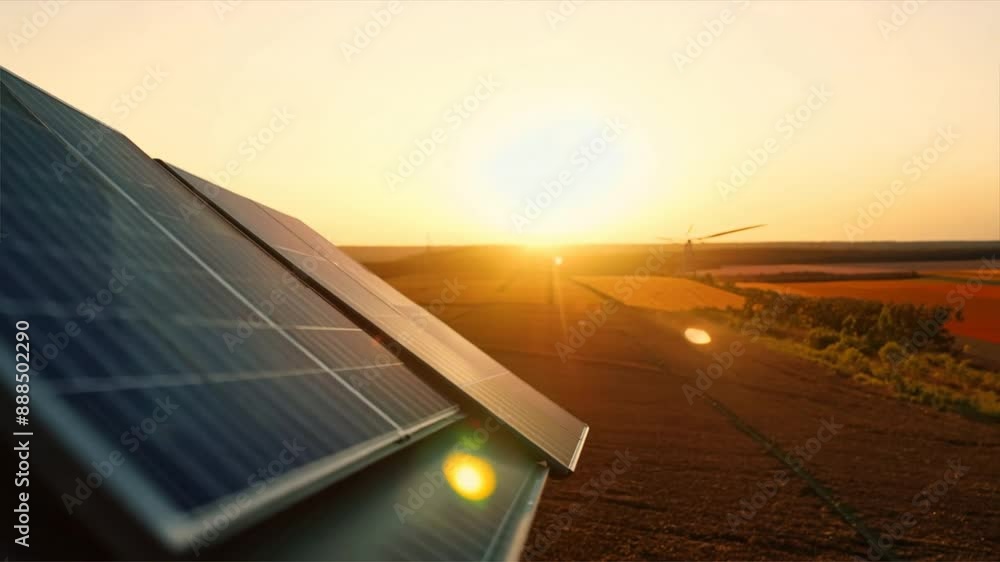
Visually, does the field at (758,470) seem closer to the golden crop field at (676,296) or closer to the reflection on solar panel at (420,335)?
the reflection on solar panel at (420,335)

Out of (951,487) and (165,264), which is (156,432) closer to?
(165,264)

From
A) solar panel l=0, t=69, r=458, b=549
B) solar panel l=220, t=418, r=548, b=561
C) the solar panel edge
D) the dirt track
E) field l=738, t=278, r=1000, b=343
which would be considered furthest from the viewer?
field l=738, t=278, r=1000, b=343

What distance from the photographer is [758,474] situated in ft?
59.3

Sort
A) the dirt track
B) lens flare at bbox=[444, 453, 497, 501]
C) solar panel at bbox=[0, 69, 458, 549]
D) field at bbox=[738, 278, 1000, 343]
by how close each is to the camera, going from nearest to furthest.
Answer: solar panel at bbox=[0, 69, 458, 549] → lens flare at bbox=[444, 453, 497, 501] → the dirt track → field at bbox=[738, 278, 1000, 343]

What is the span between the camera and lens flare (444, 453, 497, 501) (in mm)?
5105

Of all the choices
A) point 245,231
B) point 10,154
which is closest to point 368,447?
point 10,154

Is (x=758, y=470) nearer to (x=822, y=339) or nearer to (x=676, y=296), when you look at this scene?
(x=822, y=339)

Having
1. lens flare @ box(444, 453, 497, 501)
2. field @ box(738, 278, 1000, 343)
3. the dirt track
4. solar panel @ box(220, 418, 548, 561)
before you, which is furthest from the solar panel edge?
field @ box(738, 278, 1000, 343)

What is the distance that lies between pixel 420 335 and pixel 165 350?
558 centimetres

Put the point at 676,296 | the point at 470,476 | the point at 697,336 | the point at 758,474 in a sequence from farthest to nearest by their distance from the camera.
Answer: the point at 676,296 → the point at 697,336 → the point at 758,474 → the point at 470,476

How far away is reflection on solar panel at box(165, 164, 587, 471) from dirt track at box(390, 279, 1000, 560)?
197 inches

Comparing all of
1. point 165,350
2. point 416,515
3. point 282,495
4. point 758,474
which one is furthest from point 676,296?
point 282,495

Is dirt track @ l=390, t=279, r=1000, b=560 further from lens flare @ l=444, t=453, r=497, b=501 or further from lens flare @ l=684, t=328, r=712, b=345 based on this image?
lens flare @ l=684, t=328, r=712, b=345

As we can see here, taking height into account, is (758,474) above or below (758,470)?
below
